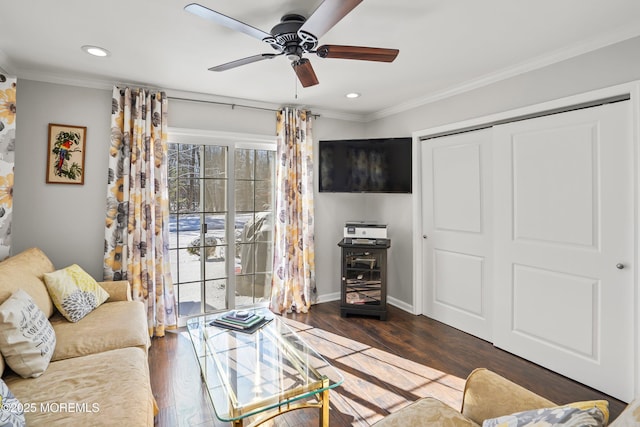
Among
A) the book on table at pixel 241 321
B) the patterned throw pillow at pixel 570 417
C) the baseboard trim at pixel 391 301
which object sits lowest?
the baseboard trim at pixel 391 301

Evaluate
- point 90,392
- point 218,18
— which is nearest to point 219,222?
point 90,392

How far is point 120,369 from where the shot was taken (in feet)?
5.71

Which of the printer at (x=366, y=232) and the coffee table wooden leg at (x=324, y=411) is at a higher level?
the printer at (x=366, y=232)

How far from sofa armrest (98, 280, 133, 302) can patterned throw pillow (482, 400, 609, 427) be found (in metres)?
2.92

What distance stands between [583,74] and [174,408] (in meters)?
3.68

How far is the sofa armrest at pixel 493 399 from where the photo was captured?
1.28 metres

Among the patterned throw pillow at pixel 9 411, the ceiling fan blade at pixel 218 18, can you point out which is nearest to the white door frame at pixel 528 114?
the ceiling fan blade at pixel 218 18

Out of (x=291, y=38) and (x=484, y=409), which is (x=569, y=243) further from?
(x=291, y=38)

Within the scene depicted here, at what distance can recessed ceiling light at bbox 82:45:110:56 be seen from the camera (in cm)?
243

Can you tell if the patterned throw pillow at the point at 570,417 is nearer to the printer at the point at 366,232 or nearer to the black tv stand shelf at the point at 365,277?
the black tv stand shelf at the point at 365,277

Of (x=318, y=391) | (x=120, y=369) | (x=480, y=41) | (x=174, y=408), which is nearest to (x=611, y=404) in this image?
(x=318, y=391)

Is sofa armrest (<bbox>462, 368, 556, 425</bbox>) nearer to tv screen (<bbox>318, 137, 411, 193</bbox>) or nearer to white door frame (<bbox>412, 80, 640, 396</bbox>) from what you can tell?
white door frame (<bbox>412, 80, 640, 396</bbox>)

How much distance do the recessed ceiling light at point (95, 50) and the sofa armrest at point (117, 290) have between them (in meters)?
1.89

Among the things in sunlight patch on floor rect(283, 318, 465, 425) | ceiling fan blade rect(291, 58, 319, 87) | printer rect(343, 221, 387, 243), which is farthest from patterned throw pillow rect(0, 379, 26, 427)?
printer rect(343, 221, 387, 243)
